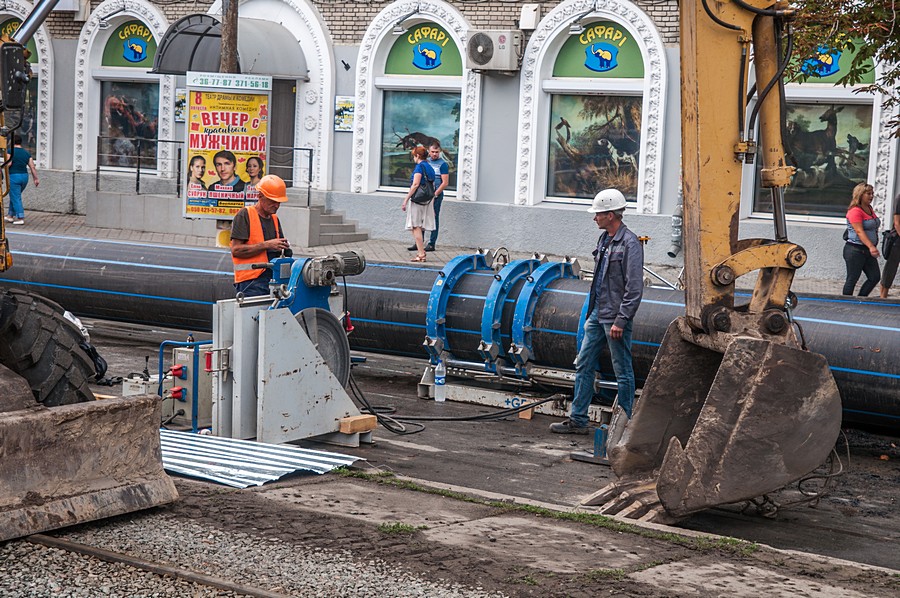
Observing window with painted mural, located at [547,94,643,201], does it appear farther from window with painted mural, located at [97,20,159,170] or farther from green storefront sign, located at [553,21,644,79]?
window with painted mural, located at [97,20,159,170]

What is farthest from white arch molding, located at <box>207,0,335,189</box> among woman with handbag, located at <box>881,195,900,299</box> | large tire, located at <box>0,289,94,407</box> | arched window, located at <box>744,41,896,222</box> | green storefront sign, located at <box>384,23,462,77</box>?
large tire, located at <box>0,289,94,407</box>

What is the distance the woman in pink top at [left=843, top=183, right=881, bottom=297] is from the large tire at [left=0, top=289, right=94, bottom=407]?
430 inches

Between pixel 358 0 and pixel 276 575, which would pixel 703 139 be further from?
pixel 358 0

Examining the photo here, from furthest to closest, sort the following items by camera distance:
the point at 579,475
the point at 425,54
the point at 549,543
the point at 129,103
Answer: the point at 129,103 → the point at 425,54 → the point at 579,475 → the point at 549,543

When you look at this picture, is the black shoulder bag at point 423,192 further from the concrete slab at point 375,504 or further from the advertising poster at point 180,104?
the concrete slab at point 375,504

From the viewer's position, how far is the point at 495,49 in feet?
69.9

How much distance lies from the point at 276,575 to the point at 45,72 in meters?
23.2

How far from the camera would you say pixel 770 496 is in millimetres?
8609

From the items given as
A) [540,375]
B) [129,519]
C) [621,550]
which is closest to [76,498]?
[129,519]

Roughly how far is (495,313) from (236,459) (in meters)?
3.55

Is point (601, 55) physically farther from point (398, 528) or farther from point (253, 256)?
point (398, 528)

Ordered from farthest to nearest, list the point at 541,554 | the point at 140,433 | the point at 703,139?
the point at 703,139
the point at 140,433
the point at 541,554

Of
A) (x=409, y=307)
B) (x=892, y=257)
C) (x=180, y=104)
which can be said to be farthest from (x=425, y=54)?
(x=409, y=307)

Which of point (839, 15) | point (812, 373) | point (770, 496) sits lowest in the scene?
point (770, 496)
